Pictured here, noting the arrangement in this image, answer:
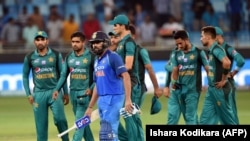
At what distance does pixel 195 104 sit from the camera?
643 inches

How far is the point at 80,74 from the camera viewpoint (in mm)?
15453

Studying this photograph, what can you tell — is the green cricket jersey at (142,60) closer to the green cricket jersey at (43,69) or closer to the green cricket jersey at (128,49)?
the green cricket jersey at (128,49)

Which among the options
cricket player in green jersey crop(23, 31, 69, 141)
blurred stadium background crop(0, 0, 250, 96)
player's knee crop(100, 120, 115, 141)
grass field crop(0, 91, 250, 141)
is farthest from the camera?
blurred stadium background crop(0, 0, 250, 96)

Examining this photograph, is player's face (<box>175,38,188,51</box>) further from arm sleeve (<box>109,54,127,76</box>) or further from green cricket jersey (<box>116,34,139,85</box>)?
arm sleeve (<box>109,54,127,76</box>)

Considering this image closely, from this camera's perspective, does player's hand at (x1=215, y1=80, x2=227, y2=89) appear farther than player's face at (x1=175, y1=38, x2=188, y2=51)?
No

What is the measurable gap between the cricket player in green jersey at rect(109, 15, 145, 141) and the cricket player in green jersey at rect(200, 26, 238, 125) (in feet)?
4.97

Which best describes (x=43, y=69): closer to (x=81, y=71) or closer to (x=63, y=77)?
(x=63, y=77)

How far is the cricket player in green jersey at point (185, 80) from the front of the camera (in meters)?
16.3

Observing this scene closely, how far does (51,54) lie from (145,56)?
170cm

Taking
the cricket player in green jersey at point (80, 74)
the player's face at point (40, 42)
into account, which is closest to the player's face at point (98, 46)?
the cricket player in green jersey at point (80, 74)

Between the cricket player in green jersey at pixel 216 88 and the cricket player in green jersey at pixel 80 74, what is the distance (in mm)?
2115

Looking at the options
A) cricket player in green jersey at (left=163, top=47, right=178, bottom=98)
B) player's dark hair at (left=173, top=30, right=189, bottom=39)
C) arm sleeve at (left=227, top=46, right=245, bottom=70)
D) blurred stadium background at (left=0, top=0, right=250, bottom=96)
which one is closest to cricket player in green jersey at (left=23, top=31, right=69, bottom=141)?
cricket player in green jersey at (left=163, top=47, right=178, bottom=98)

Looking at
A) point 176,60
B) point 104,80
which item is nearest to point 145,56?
point 176,60

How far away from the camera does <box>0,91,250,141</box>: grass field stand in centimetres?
1848
